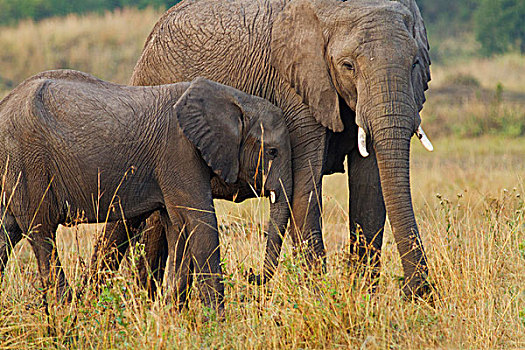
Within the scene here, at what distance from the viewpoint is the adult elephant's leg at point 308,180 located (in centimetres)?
659

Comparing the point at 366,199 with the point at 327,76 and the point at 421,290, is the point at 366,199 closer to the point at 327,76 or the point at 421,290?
the point at 421,290

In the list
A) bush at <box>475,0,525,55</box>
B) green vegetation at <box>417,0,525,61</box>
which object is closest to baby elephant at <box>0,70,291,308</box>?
green vegetation at <box>417,0,525,61</box>

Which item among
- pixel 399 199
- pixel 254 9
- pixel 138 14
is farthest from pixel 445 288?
pixel 138 14

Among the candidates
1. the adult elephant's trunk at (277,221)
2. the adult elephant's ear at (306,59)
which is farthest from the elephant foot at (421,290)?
the adult elephant's ear at (306,59)

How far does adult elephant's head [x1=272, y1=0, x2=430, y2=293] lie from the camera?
609 centimetres

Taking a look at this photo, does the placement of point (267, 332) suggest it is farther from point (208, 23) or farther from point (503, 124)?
point (503, 124)

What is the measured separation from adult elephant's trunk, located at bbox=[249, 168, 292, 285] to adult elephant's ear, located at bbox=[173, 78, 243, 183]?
35 cm

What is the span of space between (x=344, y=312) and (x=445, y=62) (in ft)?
100

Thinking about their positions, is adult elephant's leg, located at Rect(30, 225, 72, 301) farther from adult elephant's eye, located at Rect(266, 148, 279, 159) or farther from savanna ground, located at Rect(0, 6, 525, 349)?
adult elephant's eye, located at Rect(266, 148, 279, 159)

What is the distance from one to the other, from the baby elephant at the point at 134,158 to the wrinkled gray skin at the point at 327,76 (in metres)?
0.27

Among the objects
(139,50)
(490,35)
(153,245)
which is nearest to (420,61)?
(153,245)

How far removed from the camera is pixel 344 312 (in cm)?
554

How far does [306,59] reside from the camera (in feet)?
21.6

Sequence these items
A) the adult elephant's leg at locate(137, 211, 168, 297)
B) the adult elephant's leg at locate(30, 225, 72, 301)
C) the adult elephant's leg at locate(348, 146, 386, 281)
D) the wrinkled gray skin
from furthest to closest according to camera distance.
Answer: the adult elephant's leg at locate(137, 211, 168, 297) < the adult elephant's leg at locate(348, 146, 386, 281) < the wrinkled gray skin < the adult elephant's leg at locate(30, 225, 72, 301)
